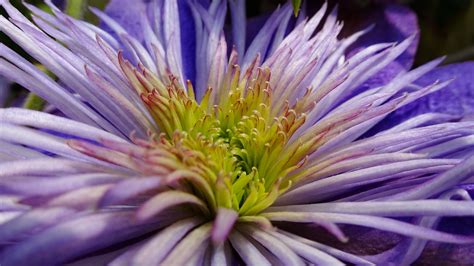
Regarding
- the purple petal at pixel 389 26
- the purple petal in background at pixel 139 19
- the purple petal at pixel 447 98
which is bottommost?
the purple petal at pixel 447 98

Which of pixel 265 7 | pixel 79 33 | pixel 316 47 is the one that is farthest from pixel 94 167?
pixel 265 7

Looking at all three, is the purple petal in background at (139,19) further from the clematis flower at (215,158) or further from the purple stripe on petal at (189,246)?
the purple stripe on petal at (189,246)

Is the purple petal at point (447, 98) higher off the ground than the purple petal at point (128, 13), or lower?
lower

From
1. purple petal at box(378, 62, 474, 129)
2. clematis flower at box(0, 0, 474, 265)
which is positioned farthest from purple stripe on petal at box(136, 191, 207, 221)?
purple petal at box(378, 62, 474, 129)

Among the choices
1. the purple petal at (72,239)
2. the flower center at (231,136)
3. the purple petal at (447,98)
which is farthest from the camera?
the purple petal at (447,98)

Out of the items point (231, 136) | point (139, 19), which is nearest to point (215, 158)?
point (231, 136)

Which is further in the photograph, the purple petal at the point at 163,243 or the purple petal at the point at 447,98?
the purple petal at the point at 447,98

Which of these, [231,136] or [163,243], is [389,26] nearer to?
[231,136]

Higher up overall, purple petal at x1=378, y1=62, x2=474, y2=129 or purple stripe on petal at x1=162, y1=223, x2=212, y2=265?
purple petal at x1=378, y1=62, x2=474, y2=129

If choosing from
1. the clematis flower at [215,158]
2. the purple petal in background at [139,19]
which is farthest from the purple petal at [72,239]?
the purple petal in background at [139,19]

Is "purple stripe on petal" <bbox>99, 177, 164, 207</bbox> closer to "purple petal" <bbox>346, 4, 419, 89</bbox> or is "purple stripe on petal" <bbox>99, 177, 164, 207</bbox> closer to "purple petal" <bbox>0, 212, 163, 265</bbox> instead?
"purple petal" <bbox>0, 212, 163, 265</bbox>
